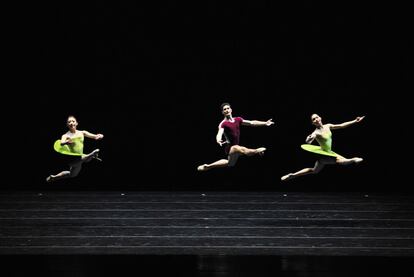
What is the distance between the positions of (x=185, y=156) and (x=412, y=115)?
291 cm

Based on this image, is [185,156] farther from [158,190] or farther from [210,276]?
[210,276]

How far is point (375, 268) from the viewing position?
6184 mm

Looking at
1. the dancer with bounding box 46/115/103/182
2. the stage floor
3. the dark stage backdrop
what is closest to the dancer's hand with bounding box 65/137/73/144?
the dancer with bounding box 46/115/103/182

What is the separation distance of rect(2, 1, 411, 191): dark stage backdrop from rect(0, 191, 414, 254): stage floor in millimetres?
492

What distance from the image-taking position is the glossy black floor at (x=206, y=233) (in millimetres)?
6223

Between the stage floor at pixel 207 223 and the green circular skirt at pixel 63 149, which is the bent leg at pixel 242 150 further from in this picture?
the green circular skirt at pixel 63 149

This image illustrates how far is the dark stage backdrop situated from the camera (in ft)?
32.5

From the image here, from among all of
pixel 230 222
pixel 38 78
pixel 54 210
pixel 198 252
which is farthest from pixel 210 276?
pixel 38 78

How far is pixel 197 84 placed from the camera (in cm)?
1003

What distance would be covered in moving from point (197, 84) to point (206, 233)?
2.90 metres

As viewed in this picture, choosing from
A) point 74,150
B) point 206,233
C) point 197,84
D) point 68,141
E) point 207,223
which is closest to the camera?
point 68,141

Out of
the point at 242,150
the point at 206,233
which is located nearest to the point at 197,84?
the point at 206,233

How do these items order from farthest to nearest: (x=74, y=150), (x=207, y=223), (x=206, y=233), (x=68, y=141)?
(x=207, y=223) → (x=206, y=233) → (x=74, y=150) → (x=68, y=141)

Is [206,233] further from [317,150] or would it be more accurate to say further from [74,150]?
[74,150]
